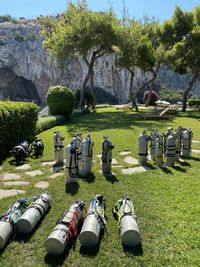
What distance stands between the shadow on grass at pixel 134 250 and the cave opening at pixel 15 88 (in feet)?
260

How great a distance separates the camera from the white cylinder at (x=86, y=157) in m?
7.82

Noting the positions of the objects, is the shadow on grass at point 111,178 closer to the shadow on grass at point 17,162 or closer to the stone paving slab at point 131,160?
the stone paving slab at point 131,160

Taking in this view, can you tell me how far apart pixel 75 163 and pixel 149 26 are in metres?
28.8

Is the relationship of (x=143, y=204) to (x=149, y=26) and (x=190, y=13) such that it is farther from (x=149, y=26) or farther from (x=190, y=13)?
(x=149, y=26)

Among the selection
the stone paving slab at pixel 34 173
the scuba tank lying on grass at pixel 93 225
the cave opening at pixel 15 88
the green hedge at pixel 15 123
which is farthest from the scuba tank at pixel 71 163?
the cave opening at pixel 15 88

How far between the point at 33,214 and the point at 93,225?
1102 millimetres

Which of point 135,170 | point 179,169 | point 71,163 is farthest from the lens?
point 179,169

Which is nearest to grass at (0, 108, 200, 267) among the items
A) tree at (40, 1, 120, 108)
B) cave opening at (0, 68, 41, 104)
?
tree at (40, 1, 120, 108)

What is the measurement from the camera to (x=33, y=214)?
5.19 metres

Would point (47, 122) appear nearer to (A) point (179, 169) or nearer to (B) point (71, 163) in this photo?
(A) point (179, 169)

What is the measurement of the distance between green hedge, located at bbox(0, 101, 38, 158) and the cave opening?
228ft

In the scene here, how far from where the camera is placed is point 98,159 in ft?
32.1

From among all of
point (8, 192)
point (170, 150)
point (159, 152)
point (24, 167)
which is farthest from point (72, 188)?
point (170, 150)

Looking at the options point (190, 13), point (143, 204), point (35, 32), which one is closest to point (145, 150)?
point (143, 204)
